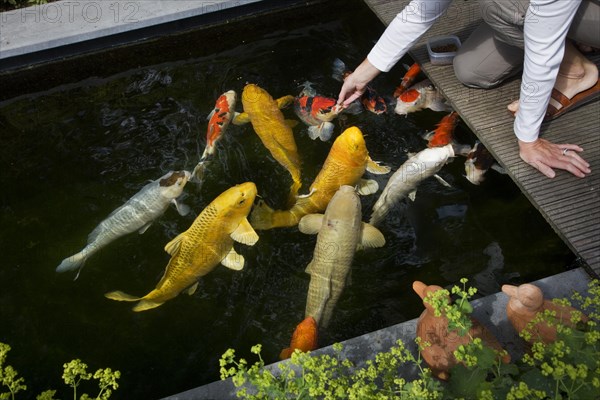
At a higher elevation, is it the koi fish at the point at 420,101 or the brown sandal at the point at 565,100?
the brown sandal at the point at 565,100

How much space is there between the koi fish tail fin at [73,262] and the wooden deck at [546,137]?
2450 mm

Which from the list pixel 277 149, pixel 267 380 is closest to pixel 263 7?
pixel 277 149

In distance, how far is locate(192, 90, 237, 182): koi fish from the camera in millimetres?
3969

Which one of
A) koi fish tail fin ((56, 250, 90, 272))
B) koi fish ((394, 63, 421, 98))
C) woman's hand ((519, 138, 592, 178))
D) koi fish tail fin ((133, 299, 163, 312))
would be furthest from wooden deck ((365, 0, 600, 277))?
koi fish tail fin ((56, 250, 90, 272))

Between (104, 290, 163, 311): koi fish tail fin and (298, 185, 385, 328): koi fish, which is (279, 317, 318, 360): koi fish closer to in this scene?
(298, 185, 385, 328): koi fish

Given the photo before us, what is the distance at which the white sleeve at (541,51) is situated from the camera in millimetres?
2607

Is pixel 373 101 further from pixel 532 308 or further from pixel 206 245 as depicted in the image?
pixel 532 308

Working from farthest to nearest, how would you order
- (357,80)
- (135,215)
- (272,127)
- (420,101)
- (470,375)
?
(420,101) < (272,127) < (135,215) < (357,80) < (470,375)

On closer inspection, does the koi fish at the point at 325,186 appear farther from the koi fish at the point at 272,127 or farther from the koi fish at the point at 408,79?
the koi fish at the point at 408,79

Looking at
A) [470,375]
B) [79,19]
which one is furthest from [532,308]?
[79,19]

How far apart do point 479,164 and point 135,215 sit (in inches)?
85.1

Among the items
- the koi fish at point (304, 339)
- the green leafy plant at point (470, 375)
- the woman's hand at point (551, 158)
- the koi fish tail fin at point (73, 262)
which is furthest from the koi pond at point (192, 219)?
the green leafy plant at point (470, 375)

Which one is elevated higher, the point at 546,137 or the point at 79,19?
the point at 79,19

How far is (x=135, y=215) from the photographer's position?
3.57 m
